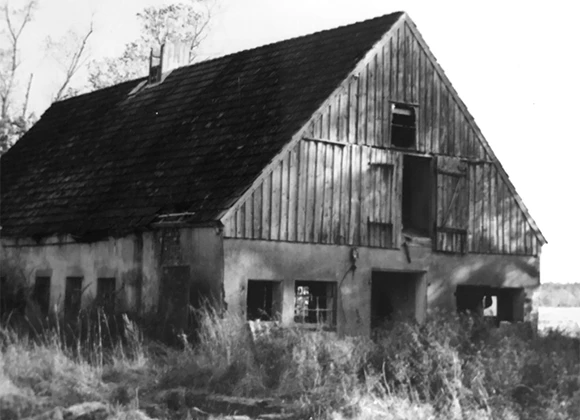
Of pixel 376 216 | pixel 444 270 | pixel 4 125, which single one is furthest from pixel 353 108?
pixel 4 125

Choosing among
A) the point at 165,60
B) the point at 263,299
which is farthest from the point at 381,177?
the point at 165,60

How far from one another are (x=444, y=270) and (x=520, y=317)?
239 cm

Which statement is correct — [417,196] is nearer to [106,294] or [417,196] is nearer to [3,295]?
[106,294]

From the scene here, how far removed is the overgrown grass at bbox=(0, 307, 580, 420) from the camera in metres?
14.2

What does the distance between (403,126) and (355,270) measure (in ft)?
11.1

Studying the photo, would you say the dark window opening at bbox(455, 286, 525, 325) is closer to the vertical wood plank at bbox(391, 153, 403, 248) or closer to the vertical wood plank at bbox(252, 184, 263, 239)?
the vertical wood plank at bbox(391, 153, 403, 248)

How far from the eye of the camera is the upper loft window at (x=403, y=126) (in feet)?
75.0

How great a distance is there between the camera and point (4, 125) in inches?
1359

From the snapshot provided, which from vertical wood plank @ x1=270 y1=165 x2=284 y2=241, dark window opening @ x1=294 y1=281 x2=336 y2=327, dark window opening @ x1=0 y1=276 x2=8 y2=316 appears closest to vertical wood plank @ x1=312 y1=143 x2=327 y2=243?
vertical wood plank @ x1=270 y1=165 x2=284 y2=241

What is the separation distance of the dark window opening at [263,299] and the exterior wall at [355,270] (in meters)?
0.19

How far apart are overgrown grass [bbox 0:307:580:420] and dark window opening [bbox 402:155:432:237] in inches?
224

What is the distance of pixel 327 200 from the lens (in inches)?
844

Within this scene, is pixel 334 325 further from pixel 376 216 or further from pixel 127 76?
pixel 127 76

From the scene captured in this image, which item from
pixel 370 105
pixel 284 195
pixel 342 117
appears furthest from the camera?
pixel 370 105
